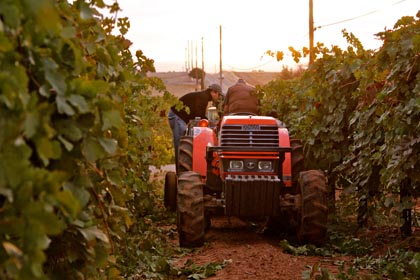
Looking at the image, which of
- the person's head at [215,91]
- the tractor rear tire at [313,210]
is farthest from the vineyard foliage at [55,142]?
the person's head at [215,91]

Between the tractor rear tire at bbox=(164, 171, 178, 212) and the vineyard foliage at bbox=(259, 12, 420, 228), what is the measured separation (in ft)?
6.49

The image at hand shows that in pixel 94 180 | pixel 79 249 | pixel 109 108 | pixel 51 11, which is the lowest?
pixel 79 249

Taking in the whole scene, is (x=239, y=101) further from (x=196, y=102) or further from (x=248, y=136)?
(x=196, y=102)

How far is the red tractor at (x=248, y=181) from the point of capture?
26.7 feet

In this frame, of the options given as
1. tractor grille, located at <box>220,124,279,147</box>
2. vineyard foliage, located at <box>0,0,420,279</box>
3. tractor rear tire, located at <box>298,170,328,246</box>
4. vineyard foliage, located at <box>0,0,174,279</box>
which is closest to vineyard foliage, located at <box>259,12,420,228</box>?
vineyard foliage, located at <box>0,0,420,279</box>

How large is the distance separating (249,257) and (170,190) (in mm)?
3461

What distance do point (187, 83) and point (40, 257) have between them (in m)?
94.4

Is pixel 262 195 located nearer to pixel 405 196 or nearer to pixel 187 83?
pixel 405 196

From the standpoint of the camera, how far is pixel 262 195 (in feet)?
27.1

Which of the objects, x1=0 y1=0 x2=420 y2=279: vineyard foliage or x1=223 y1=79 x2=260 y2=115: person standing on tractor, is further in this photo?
x1=223 y1=79 x2=260 y2=115: person standing on tractor

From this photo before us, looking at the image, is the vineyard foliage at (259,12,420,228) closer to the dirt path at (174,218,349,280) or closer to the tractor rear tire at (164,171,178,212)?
the dirt path at (174,218,349,280)

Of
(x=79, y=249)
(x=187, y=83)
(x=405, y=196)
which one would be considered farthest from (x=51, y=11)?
(x=187, y=83)

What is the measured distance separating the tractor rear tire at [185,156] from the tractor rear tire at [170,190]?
1366mm

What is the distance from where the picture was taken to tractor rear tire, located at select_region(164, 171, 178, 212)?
10.8 m
